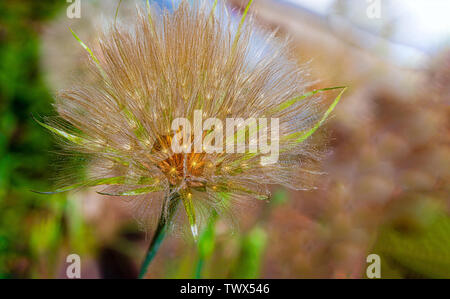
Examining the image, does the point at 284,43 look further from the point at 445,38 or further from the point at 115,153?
the point at 445,38

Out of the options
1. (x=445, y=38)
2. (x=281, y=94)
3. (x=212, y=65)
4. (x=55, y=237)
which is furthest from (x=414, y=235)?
(x=55, y=237)

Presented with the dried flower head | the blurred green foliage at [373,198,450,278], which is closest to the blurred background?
the blurred green foliage at [373,198,450,278]

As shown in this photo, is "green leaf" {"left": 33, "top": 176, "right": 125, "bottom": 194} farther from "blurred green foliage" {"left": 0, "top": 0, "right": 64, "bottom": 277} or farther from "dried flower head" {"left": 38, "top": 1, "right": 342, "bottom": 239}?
"blurred green foliage" {"left": 0, "top": 0, "right": 64, "bottom": 277}

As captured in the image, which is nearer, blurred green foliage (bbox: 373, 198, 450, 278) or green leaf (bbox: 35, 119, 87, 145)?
green leaf (bbox: 35, 119, 87, 145)

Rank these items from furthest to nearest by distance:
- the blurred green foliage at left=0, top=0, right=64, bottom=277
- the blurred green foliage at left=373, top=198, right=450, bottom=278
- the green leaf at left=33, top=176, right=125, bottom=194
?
the blurred green foliage at left=0, top=0, right=64, bottom=277 < the blurred green foliage at left=373, top=198, right=450, bottom=278 < the green leaf at left=33, top=176, right=125, bottom=194

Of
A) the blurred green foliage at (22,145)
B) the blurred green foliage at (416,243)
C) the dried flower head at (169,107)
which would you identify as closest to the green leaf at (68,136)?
the dried flower head at (169,107)

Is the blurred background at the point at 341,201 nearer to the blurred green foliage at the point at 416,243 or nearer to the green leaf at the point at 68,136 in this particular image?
the blurred green foliage at the point at 416,243

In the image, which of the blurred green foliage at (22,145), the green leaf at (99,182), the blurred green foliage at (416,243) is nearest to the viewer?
the green leaf at (99,182)

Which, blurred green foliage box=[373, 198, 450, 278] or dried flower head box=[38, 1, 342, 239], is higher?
dried flower head box=[38, 1, 342, 239]
